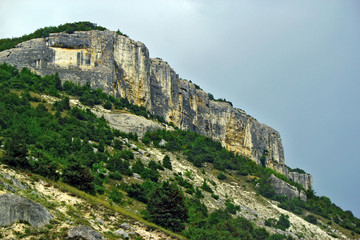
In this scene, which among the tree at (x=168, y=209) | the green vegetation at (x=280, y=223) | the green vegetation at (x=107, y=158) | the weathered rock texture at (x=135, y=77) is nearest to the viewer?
the tree at (x=168, y=209)

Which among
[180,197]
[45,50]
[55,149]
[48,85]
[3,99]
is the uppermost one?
[45,50]

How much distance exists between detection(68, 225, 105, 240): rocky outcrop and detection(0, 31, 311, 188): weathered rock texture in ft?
144

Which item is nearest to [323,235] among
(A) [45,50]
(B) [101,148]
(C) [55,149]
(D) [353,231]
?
(D) [353,231]

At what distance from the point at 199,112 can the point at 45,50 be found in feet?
108

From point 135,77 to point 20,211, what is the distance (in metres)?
51.0

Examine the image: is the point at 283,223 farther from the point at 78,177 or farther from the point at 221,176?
the point at 78,177

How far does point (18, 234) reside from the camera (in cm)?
1659

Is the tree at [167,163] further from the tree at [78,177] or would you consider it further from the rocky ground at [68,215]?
the tree at [78,177]

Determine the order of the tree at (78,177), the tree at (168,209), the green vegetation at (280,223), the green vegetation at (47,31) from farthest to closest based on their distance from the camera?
1. the green vegetation at (47,31)
2. the green vegetation at (280,223)
3. the tree at (168,209)
4. the tree at (78,177)

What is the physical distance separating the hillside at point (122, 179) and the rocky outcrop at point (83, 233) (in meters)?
0.12

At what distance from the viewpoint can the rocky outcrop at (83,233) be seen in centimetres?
1777

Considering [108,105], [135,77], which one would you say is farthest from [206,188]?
[135,77]

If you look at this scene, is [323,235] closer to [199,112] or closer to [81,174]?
[81,174]

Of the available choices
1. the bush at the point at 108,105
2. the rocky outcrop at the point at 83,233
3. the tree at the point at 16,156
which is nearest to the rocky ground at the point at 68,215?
the rocky outcrop at the point at 83,233
